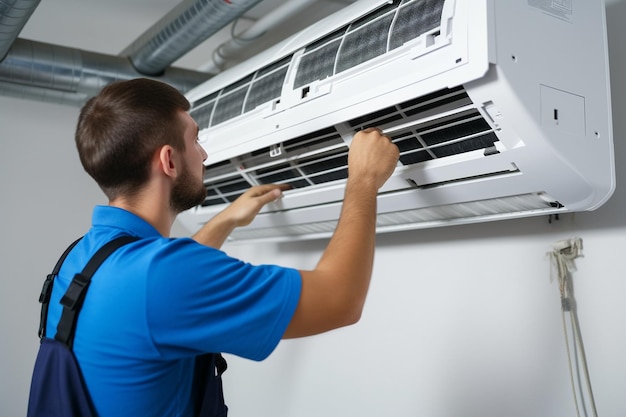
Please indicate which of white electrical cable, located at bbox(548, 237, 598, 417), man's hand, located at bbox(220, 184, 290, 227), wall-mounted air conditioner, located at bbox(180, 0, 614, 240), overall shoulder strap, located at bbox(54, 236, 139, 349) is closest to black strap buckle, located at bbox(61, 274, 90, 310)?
overall shoulder strap, located at bbox(54, 236, 139, 349)

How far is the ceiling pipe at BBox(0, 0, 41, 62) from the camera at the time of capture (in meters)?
1.88

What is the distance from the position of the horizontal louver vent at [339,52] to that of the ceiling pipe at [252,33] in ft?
1.20

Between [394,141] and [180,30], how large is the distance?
3.44ft

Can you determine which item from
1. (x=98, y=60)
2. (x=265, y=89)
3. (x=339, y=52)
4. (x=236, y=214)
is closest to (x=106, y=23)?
(x=98, y=60)

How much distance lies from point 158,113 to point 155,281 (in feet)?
1.09

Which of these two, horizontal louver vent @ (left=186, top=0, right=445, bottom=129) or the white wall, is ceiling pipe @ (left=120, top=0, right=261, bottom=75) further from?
the white wall

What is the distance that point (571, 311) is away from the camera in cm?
157

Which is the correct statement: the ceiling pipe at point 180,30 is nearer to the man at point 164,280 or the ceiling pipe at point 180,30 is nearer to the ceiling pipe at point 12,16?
the ceiling pipe at point 12,16

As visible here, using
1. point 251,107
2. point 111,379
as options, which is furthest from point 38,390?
point 251,107

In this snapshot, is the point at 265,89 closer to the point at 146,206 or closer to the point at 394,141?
the point at 394,141

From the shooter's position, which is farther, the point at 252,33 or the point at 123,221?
the point at 252,33

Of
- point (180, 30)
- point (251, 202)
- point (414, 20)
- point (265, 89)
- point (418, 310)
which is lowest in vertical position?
point (418, 310)

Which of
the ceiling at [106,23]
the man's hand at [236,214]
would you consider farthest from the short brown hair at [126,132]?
the ceiling at [106,23]

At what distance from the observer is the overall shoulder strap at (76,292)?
1.11 metres
